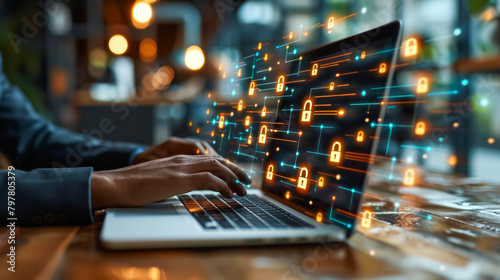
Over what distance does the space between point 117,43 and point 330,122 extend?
6.10m

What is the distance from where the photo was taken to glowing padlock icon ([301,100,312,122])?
0.75m

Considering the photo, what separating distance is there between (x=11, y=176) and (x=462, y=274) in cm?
67

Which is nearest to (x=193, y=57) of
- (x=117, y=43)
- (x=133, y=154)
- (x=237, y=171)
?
(x=117, y=43)

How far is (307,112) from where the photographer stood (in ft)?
2.48

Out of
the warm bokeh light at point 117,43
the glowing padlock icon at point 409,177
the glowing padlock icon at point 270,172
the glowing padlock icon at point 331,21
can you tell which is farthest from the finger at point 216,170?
the warm bokeh light at point 117,43

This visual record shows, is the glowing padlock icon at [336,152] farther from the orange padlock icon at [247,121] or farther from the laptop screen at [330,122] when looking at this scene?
the orange padlock icon at [247,121]

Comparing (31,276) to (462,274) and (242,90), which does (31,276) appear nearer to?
(462,274)

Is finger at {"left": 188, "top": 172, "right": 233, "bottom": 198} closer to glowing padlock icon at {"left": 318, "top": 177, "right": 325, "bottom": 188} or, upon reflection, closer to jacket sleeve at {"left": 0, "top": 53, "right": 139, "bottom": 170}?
glowing padlock icon at {"left": 318, "top": 177, "right": 325, "bottom": 188}

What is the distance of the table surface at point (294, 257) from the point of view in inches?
18.0

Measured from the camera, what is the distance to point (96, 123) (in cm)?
327

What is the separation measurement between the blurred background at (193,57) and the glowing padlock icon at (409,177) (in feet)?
0.90

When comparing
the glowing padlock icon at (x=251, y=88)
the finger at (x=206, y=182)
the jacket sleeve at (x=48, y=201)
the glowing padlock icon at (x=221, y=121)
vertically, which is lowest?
the jacket sleeve at (x=48, y=201)

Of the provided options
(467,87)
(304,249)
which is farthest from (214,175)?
(467,87)

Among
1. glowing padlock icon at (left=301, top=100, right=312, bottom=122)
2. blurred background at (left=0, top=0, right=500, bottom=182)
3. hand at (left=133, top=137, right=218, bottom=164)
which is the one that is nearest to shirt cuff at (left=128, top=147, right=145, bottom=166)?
hand at (left=133, top=137, right=218, bottom=164)
